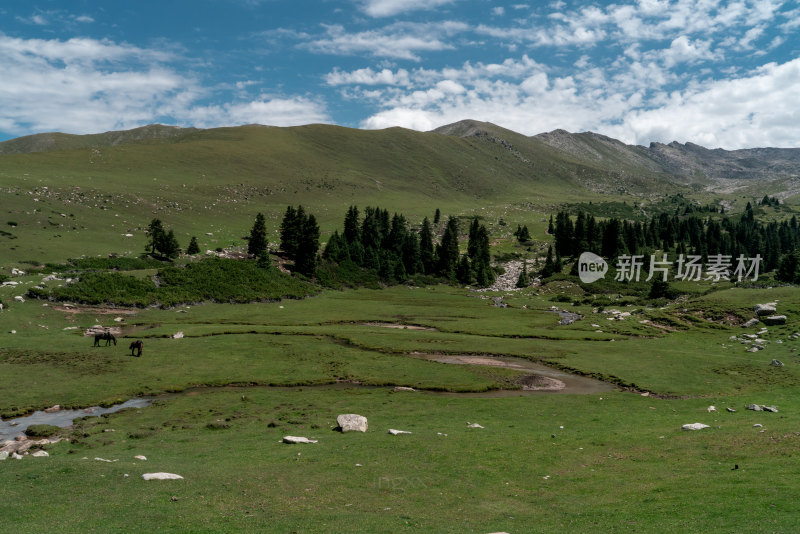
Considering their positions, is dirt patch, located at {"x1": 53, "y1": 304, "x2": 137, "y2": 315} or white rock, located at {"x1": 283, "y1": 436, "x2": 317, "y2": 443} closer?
white rock, located at {"x1": 283, "y1": 436, "x2": 317, "y2": 443}

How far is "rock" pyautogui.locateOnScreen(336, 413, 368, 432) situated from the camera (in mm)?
31359

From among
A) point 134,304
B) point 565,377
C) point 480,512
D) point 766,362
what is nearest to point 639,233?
point 766,362

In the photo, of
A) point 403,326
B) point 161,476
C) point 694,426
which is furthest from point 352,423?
point 403,326

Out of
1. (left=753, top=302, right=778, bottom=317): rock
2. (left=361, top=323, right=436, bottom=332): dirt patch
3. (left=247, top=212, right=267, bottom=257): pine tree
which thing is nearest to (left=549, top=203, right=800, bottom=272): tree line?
(left=753, top=302, right=778, bottom=317): rock

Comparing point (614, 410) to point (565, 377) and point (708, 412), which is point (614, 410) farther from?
point (565, 377)

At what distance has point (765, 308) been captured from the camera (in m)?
77.4

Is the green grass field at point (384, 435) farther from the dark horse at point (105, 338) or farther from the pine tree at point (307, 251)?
the pine tree at point (307, 251)

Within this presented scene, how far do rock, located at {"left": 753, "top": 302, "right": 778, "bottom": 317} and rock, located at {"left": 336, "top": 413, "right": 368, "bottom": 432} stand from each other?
77186 millimetres

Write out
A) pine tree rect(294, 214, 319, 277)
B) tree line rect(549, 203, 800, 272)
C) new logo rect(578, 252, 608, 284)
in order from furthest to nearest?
tree line rect(549, 203, 800, 272) → new logo rect(578, 252, 608, 284) → pine tree rect(294, 214, 319, 277)

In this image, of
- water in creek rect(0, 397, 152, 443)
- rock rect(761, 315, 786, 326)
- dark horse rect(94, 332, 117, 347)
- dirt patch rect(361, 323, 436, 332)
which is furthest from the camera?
dirt patch rect(361, 323, 436, 332)

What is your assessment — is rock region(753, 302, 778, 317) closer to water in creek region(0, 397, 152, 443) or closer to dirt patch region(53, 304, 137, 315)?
water in creek region(0, 397, 152, 443)

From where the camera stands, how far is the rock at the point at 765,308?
3024 inches

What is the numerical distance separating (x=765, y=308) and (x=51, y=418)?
317 feet

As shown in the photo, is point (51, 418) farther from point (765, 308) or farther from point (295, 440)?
point (765, 308)
